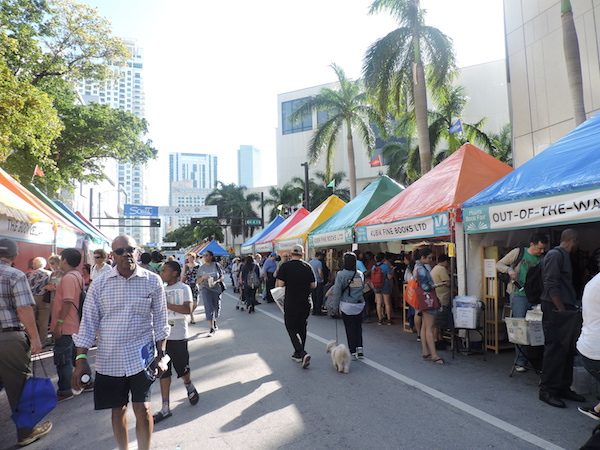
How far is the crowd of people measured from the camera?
11.1 feet

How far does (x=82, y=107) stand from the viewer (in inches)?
758

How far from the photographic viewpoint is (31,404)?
4.17 m

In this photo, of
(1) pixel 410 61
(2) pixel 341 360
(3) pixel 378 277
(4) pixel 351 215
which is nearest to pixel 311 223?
(4) pixel 351 215

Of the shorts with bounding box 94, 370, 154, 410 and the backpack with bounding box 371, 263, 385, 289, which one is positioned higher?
the backpack with bounding box 371, 263, 385, 289

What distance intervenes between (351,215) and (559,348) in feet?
29.1

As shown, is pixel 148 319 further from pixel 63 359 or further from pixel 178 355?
pixel 63 359

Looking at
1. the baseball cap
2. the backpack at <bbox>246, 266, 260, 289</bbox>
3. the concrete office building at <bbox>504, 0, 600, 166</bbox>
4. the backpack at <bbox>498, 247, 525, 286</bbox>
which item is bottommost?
the backpack at <bbox>246, 266, 260, 289</bbox>

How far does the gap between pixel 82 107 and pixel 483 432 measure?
20210mm

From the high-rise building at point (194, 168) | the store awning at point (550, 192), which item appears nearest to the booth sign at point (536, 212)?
the store awning at point (550, 192)

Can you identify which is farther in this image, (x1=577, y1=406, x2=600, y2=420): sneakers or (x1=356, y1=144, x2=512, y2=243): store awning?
(x1=356, y1=144, x2=512, y2=243): store awning

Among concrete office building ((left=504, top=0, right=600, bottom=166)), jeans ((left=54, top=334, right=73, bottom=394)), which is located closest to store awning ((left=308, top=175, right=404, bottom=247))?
concrete office building ((left=504, top=0, right=600, bottom=166))

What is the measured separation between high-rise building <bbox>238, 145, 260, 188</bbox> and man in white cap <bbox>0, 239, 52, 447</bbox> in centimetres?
19040

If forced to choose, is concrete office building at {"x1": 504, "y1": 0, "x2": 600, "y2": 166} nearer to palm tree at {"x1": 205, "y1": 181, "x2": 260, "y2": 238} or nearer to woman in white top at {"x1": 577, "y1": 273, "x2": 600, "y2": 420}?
woman in white top at {"x1": 577, "y1": 273, "x2": 600, "y2": 420}

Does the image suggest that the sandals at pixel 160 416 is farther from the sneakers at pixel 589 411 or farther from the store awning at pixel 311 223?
the store awning at pixel 311 223
